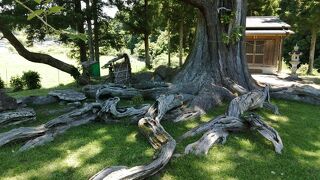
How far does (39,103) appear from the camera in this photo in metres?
9.91

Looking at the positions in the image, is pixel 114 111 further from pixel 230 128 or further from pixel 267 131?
pixel 267 131

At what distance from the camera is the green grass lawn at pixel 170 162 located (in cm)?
561

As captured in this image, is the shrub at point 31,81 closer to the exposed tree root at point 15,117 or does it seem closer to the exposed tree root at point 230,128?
the exposed tree root at point 15,117

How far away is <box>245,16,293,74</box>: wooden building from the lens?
20.3m

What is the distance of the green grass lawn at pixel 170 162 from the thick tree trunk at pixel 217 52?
2.86 meters

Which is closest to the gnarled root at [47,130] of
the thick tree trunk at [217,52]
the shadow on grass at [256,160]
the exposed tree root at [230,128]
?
the exposed tree root at [230,128]

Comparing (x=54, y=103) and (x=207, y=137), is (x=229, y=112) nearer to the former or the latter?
(x=207, y=137)

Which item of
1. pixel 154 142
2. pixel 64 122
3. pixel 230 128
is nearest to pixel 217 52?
pixel 230 128

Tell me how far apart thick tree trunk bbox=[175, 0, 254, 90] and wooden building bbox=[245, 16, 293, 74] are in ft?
32.5

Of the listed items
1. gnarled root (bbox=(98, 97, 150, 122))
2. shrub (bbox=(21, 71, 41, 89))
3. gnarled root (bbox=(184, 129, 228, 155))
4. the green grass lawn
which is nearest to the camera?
the green grass lawn

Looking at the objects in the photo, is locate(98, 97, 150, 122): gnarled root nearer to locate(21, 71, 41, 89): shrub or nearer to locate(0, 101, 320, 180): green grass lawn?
locate(0, 101, 320, 180): green grass lawn

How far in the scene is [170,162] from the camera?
593 cm

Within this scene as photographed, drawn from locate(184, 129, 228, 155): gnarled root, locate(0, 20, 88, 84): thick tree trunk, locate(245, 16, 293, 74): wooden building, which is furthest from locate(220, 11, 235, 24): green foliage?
locate(245, 16, 293, 74): wooden building

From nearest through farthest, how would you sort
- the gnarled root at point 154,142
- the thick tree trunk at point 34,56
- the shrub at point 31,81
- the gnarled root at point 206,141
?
the gnarled root at point 154,142 → the gnarled root at point 206,141 → the thick tree trunk at point 34,56 → the shrub at point 31,81
